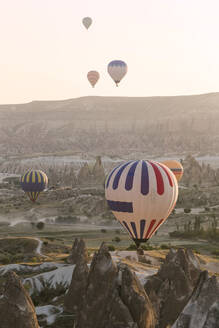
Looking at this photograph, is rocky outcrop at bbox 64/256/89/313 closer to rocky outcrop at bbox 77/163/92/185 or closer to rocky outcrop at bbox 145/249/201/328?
rocky outcrop at bbox 145/249/201/328

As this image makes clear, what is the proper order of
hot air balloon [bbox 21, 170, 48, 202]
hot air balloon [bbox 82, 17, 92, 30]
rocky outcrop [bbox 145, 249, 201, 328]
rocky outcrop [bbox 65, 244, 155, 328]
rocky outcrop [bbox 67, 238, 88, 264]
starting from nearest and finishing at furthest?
rocky outcrop [bbox 65, 244, 155, 328]
rocky outcrop [bbox 145, 249, 201, 328]
rocky outcrop [bbox 67, 238, 88, 264]
hot air balloon [bbox 21, 170, 48, 202]
hot air balloon [bbox 82, 17, 92, 30]

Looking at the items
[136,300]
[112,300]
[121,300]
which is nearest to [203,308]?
[136,300]

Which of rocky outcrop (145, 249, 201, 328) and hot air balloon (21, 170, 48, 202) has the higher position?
hot air balloon (21, 170, 48, 202)

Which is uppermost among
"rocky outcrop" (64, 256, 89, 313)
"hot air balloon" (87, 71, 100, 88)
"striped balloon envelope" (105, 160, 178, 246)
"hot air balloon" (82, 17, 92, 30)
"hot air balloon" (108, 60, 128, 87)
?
"hot air balloon" (82, 17, 92, 30)

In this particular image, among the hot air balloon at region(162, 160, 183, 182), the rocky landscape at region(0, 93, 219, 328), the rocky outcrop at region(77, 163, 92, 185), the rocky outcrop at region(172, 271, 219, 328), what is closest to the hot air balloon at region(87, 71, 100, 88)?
the rocky outcrop at region(77, 163, 92, 185)

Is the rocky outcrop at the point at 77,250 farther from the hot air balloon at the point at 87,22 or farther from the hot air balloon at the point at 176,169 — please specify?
the hot air balloon at the point at 87,22

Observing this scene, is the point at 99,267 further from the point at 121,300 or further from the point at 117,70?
the point at 117,70
